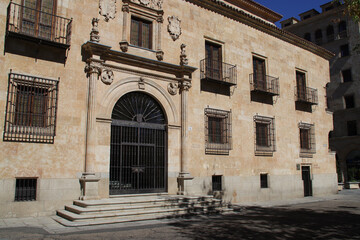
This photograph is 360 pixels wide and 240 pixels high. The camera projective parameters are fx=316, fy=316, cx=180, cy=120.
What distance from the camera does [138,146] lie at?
41.0ft

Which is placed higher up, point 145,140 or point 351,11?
point 351,11

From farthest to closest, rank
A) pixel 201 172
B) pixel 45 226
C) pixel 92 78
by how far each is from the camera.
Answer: pixel 201 172 → pixel 92 78 → pixel 45 226

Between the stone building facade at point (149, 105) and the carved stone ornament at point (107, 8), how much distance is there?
0.16 feet

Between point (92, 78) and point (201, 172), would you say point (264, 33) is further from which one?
point (92, 78)

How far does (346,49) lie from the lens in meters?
33.4

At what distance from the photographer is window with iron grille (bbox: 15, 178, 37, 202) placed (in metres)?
9.77

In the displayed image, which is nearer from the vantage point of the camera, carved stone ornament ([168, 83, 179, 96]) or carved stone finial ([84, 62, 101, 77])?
carved stone finial ([84, 62, 101, 77])

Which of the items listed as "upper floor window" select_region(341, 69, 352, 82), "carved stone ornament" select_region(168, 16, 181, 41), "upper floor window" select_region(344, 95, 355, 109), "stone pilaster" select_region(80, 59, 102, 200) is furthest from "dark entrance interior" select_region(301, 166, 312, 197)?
"upper floor window" select_region(341, 69, 352, 82)

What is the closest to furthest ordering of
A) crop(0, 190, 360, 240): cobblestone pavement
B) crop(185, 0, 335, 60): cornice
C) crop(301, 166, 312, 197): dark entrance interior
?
crop(0, 190, 360, 240): cobblestone pavement, crop(185, 0, 335, 60): cornice, crop(301, 166, 312, 197): dark entrance interior

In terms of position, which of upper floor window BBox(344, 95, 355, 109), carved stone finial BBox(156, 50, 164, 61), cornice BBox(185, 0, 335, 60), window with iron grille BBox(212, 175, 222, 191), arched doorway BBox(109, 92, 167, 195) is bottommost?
window with iron grille BBox(212, 175, 222, 191)

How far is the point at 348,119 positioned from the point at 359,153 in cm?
355

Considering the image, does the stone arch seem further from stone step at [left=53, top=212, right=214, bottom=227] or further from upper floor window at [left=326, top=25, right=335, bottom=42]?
upper floor window at [left=326, top=25, right=335, bottom=42]

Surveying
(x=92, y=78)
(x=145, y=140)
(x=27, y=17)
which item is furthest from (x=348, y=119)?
(x=27, y=17)

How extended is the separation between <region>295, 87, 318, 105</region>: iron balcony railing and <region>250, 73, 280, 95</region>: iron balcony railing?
6.63 ft
